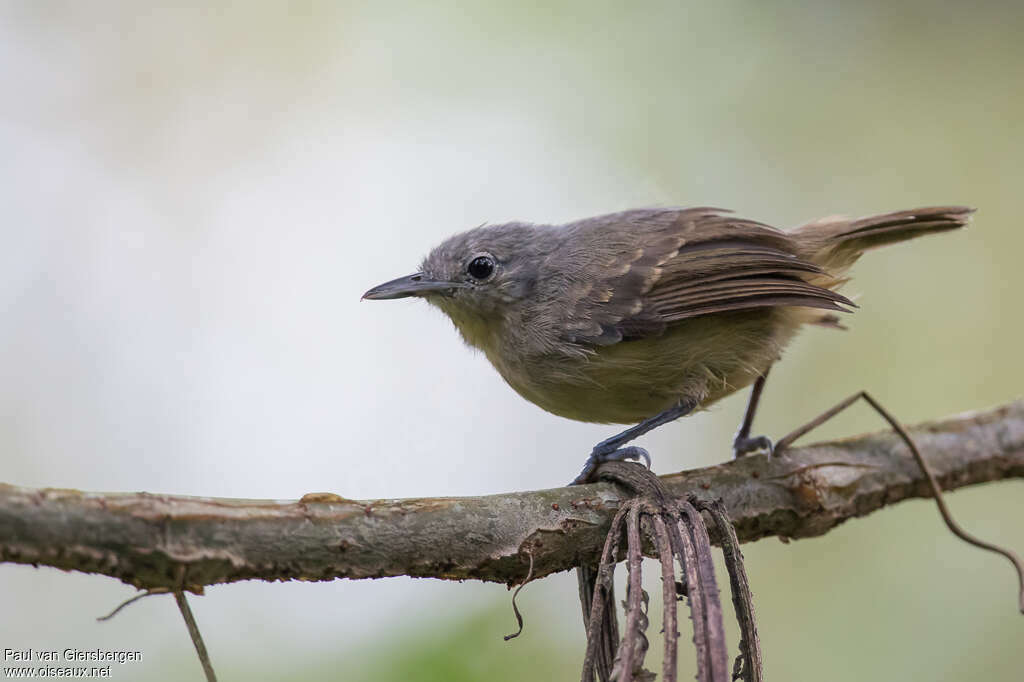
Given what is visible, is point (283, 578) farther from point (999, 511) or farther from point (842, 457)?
point (999, 511)

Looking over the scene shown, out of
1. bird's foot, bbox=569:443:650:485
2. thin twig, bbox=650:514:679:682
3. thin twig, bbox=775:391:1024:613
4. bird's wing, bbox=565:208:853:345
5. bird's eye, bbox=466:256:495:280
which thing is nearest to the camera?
thin twig, bbox=650:514:679:682

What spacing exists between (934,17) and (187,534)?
6.55 meters

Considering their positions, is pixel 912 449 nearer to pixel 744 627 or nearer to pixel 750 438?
pixel 750 438

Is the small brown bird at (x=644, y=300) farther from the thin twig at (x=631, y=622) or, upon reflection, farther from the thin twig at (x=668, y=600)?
the thin twig at (x=631, y=622)

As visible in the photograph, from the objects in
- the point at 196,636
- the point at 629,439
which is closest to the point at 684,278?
the point at 629,439

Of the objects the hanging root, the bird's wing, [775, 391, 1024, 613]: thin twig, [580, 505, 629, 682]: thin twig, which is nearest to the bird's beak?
the bird's wing

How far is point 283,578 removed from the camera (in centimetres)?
209

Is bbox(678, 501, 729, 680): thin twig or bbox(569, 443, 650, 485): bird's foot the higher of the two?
bbox(569, 443, 650, 485): bird's foot

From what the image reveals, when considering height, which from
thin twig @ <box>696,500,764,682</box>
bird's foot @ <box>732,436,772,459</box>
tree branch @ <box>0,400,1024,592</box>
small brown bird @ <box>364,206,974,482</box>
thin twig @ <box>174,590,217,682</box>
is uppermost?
small brown bird @ <box>364,206,974,482</box>

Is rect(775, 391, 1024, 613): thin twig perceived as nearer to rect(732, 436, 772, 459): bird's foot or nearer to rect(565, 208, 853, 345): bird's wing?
rect(732, 436, 772, 459): bird's foot

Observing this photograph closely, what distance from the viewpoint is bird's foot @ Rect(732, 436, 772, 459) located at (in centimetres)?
348

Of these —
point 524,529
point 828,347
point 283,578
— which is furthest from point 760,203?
point 283,578

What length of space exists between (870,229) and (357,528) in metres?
2.87

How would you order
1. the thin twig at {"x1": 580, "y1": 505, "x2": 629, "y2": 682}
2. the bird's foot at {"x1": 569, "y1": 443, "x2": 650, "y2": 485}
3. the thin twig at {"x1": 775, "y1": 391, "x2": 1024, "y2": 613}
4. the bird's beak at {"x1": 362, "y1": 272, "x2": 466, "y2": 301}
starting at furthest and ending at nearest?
1. the bird's beak at {"x1": 362, "y1": 272, "x2": 466, "y2": 301}
2. the bird's foot at {"x1": 569, "y1": 443, "x2": 650, "y2": 485}
3. the thin twig at {"x1": 775, "y1": 391, "x2": 1024, "y2": 613}
4. the thin twig at {"x1": 580, "y1": 505, "x2": 629, "y2": 682}
